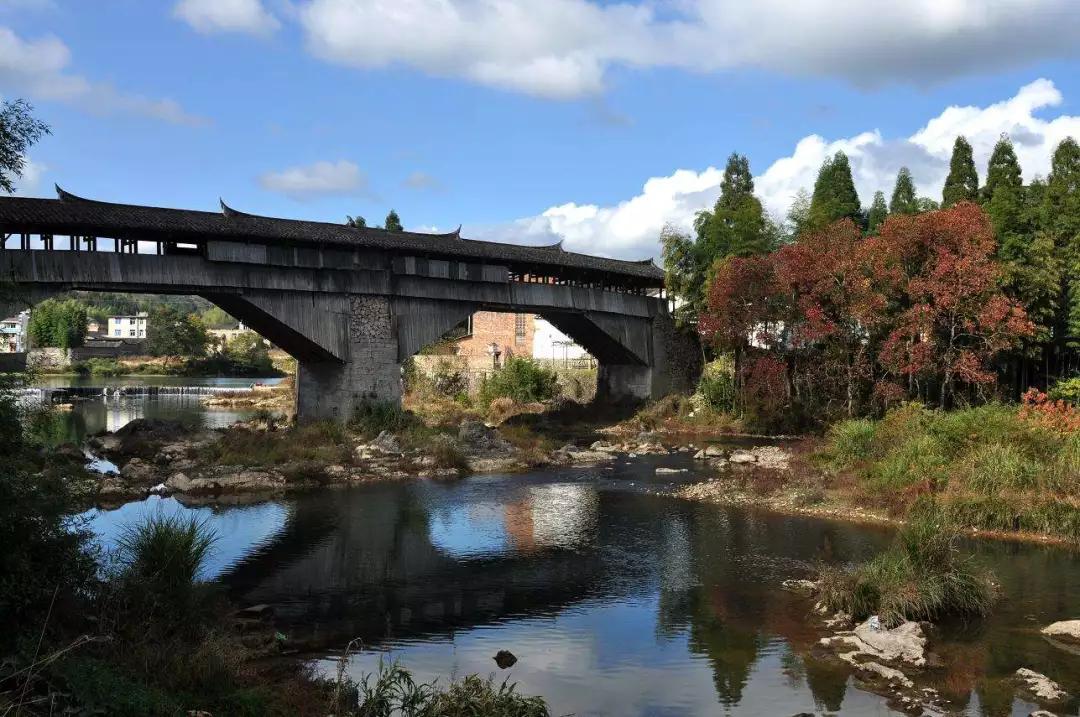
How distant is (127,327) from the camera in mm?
120375

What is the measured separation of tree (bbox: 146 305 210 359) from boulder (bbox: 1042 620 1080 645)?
267ft

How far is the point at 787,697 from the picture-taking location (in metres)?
9.98

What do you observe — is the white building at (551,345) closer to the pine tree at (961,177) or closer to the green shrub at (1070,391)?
the pine tree at (961,177)

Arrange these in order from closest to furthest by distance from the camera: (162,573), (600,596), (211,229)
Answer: (162,573) → (600,596) → (211,229)

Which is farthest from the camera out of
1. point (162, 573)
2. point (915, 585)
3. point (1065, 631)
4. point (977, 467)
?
point (977, 467)

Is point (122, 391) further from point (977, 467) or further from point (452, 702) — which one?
point (452, 702)

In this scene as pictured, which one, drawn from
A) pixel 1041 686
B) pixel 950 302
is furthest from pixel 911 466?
pixel 1041 686

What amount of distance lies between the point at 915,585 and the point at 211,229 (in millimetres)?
22250

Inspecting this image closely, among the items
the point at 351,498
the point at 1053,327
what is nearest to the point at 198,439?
the point at 351,498

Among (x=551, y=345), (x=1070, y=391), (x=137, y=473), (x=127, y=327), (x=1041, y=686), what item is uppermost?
(x=127, y=327)

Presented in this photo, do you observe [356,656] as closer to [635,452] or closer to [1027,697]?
[1027,697]

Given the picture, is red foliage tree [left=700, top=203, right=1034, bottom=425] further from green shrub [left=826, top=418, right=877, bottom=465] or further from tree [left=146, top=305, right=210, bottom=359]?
tree [left=146, top=305, right=210, bottom=359]

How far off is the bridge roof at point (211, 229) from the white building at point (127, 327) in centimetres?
9756

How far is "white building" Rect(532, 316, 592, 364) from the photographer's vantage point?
5312 centimetres
